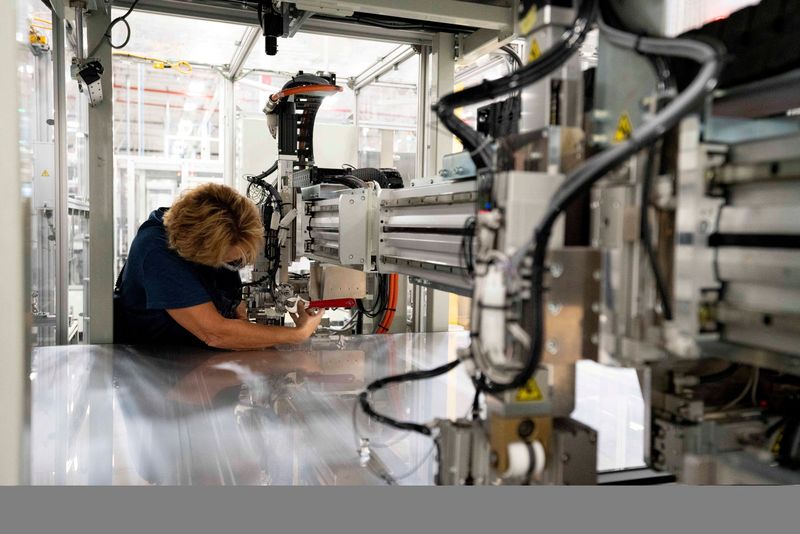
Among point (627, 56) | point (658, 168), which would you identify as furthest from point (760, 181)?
point (627, 56)

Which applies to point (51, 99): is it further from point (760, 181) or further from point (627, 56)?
point (760, 181)

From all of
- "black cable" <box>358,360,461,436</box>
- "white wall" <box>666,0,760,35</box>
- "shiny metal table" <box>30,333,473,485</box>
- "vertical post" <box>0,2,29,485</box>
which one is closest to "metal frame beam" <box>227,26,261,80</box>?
"shiny metal table" <box>30,333,473,485</box>

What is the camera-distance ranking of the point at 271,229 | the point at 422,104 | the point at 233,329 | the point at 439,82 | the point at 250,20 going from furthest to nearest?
the point at 422,104, the point at 439,82, the point at 250,20, the point at 271,229, the point at 233,329

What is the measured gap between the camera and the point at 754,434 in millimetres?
1187

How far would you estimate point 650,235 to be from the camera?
96 cm

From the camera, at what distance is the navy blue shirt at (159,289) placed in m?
2.31

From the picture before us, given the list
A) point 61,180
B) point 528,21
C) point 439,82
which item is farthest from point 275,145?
point 528,21

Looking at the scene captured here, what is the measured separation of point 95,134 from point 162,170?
92.9 inches

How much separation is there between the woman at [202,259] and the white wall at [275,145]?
1735 millimetres

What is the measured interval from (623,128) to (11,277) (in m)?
1.03

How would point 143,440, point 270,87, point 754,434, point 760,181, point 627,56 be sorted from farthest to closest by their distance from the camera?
point 270,87 → point 143,440 → point 754,434 → point 627,56 → point 760,181

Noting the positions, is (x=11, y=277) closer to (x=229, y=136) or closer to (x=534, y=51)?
(x=534, y=51)

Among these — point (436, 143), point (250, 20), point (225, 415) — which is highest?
point (250, 20)

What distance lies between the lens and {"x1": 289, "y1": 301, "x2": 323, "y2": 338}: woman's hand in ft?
8.64
